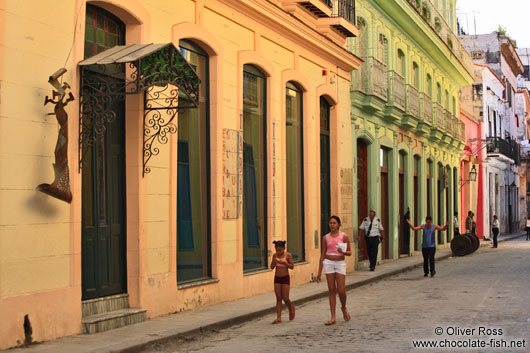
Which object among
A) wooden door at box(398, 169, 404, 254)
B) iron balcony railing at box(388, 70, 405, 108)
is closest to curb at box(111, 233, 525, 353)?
iron balcony railing at box(388, 70, 405, 108)

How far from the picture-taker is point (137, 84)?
10.4 m

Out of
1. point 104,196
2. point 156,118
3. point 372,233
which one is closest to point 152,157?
point 156,118

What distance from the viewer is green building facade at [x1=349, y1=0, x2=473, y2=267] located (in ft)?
77.2

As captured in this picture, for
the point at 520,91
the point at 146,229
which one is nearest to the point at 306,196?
the point at 146,229

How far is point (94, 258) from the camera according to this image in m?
11.0

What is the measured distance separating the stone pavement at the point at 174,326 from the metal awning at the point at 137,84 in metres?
2.17

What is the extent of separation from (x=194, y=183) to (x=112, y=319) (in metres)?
3.59

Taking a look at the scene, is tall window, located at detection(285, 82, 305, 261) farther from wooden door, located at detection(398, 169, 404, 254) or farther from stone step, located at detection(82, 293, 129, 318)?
wooden door, located at detection(398, 169, 404, 254)

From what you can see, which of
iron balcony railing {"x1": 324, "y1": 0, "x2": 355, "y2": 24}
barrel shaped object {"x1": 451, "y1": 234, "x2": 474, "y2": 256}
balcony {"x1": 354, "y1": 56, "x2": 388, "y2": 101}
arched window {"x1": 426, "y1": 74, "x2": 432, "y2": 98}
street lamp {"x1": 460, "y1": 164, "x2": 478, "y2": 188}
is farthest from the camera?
street lamp {"x1": 460, "y1": 164, "x2": 478, "y2": 188}

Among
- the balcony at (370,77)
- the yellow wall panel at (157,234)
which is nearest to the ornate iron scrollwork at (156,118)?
the yellow wall panel at (157,234)

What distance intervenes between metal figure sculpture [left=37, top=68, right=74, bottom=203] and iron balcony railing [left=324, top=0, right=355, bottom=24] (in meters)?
11.6

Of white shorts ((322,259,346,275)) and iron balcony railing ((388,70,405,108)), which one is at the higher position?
iron balcony railing ((388,70,405,108))

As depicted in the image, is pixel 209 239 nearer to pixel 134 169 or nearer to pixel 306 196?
pixel 134 169

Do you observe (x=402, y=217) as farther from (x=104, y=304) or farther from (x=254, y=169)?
(x=104, y=304)
